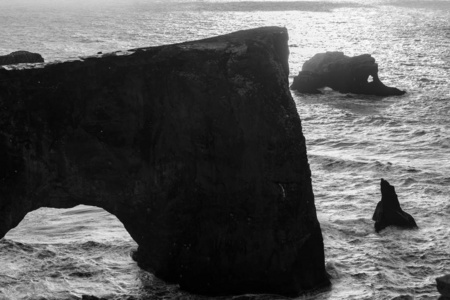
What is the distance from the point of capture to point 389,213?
17766 mm

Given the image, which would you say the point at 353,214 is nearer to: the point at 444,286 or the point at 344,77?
the point at 444,286

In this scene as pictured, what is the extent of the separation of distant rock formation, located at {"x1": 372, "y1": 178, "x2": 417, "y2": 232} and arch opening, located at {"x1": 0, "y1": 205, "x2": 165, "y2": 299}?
5.49m

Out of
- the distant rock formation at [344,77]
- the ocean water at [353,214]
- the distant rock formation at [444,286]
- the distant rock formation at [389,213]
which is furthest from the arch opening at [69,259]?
the distant rock formation at [344,77]

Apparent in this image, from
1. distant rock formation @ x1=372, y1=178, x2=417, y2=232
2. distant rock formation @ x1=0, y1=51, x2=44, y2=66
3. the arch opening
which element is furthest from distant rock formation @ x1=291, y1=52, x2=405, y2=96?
the arch opening

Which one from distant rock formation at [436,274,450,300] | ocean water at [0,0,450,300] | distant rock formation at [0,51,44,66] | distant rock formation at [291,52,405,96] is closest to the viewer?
distant rock formation at [436,274,450,300]

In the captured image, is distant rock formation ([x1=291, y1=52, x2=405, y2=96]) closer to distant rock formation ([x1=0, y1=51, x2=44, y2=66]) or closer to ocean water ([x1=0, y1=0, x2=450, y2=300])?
ocean water ([x1=0, y1=0, x2=450, y2=300])

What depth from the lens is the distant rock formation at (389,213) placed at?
17.6 meters

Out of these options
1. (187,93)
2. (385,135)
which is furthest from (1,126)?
(385,135)

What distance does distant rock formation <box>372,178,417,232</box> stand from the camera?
17641mm

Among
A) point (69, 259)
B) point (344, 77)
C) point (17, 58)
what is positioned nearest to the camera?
point (69, 259)

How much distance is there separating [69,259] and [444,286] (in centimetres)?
723

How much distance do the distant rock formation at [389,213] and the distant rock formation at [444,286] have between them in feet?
14.6

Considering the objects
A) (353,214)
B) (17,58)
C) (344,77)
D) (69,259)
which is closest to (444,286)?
(353,214)

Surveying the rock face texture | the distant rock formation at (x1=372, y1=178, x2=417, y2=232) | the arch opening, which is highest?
the rock face texture
